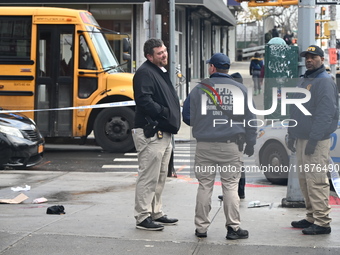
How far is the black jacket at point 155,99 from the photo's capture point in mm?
7234

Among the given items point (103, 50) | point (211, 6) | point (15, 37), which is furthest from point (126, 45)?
point (211, 6)

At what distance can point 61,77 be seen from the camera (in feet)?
52.3

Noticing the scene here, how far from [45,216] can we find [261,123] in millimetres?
3139

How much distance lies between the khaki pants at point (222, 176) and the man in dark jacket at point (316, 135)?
0.78 metres

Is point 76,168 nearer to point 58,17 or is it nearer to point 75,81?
point 75,81

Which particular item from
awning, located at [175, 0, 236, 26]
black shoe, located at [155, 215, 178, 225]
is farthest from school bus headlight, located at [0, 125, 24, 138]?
awning, located at [175, 0, 236, 26]

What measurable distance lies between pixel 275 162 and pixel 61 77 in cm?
650

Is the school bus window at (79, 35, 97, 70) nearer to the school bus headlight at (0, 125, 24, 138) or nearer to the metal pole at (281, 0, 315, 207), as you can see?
the school bus headlight at (0, 125, 24, 138)

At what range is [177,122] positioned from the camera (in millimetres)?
7477

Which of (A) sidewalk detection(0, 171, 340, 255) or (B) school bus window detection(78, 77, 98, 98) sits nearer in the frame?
(A) sidewalk detection(0, 171, 340, 255)

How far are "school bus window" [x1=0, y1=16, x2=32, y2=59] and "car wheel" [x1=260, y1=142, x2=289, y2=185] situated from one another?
691 centimetres

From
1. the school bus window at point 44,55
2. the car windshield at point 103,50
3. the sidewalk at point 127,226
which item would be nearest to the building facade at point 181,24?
the car windshield at point 103,50

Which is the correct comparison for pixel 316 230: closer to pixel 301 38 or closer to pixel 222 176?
pixel 222 176

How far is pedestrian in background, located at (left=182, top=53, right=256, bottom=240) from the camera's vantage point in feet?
23.0
